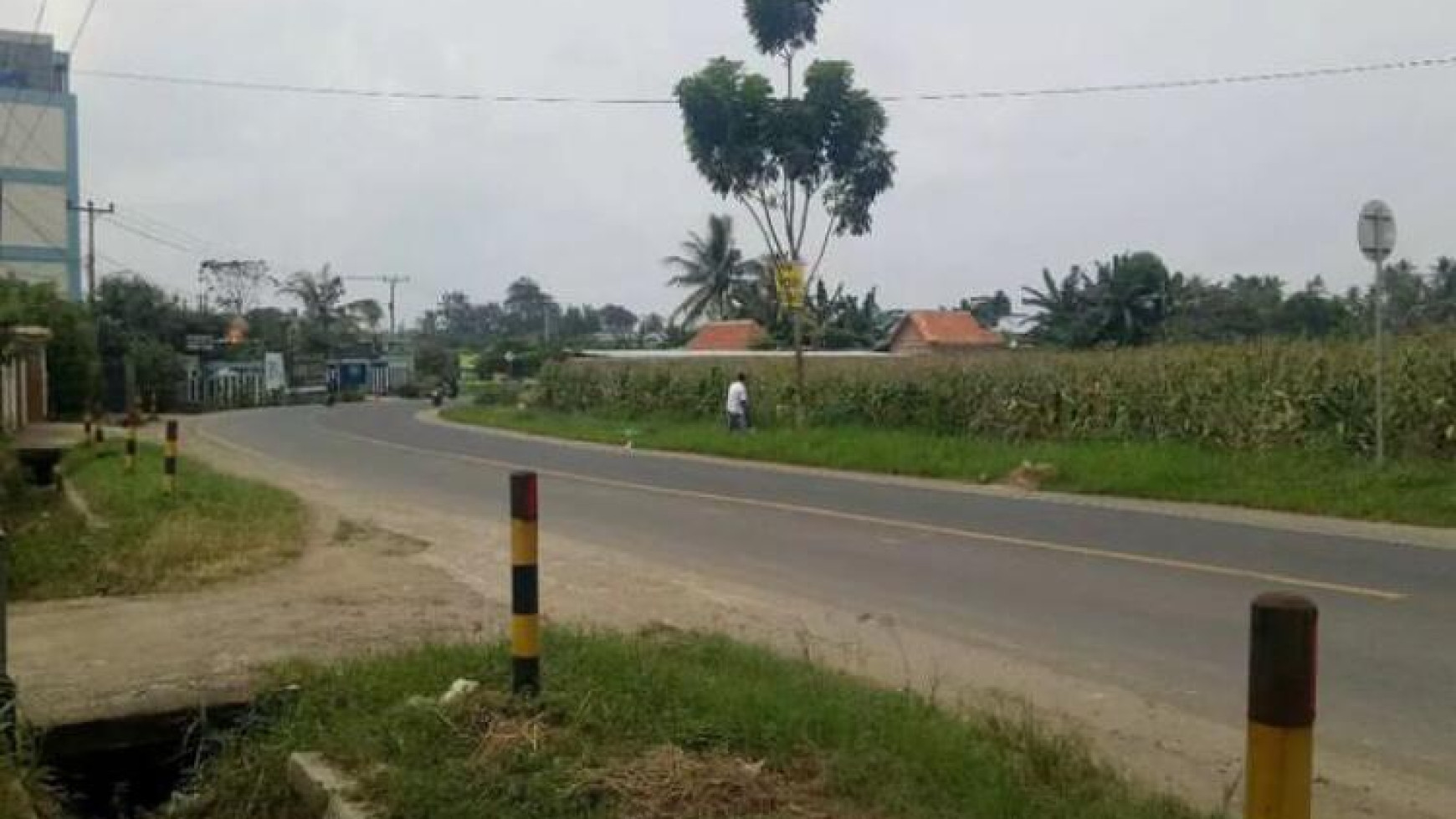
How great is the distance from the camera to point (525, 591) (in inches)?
195

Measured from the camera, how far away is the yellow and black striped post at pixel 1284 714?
2.51m

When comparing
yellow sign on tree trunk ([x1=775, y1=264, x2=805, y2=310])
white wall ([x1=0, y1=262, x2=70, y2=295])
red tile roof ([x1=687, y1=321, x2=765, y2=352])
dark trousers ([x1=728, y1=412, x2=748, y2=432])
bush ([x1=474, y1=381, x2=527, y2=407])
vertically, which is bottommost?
bush ([x1=474, y1=381, x2=527, y2=407])

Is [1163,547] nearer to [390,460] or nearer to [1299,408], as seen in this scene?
[1299,408]

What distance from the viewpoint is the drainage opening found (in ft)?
17.8

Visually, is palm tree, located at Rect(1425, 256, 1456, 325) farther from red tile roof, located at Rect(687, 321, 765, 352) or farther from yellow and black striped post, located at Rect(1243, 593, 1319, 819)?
yellow and black striped post, located at Rect(1243, 593, 1319, 819)

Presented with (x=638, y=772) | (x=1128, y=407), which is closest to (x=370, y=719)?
(x=638, y=772)

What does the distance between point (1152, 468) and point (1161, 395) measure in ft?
10.1

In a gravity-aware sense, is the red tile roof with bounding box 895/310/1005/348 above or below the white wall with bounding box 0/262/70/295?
below

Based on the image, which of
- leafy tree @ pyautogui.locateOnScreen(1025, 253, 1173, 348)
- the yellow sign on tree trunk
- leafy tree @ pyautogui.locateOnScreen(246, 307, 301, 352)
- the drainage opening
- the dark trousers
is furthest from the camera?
leafy tree @ pyautogui.locateOnScreen(246, 307, 301, 352)

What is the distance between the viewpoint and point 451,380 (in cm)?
7800

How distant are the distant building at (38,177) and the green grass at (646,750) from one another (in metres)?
61.9

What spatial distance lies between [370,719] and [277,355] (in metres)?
69.0

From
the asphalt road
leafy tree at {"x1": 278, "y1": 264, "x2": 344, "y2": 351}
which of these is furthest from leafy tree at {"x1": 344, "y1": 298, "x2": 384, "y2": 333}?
the asphalt road

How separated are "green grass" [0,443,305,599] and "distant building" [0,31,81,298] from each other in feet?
160
